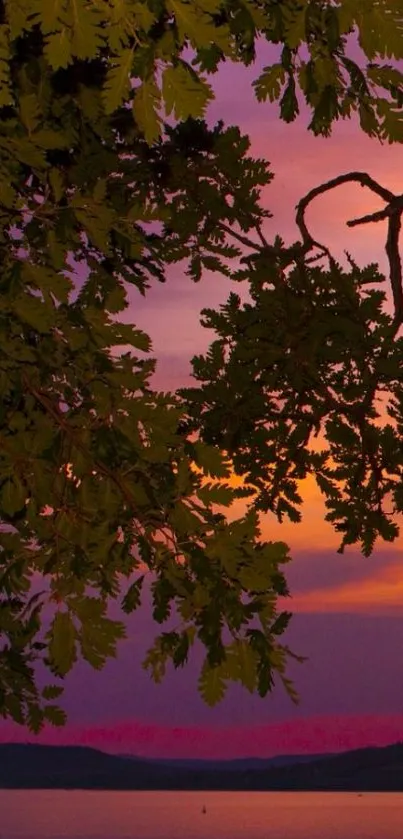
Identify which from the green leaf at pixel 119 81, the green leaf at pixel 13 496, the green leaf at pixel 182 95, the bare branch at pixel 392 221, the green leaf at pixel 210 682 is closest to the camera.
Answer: the green leaf at pixel 182 95

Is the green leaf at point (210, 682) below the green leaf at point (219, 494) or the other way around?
below

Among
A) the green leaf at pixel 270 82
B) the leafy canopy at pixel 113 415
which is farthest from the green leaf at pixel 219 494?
the green leaf at pixel 270 82

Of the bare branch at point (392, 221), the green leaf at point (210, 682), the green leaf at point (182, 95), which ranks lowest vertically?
the green leaf at point (210, 682)

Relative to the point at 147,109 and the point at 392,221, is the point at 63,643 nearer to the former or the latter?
the point at 147,109

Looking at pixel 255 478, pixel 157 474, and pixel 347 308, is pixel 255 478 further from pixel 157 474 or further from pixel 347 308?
pixel 157 474

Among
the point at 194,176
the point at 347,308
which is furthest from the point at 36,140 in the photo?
the point at 347,308

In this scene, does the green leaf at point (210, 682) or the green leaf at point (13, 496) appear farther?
the green leaf at point (13, 496)

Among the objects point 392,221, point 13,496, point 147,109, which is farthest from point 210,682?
point 392,221

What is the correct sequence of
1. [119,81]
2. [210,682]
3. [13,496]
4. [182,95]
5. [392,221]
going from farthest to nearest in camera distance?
[392,221], [13,496], [210,682], [119,81], [182,95]

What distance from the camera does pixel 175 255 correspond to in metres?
10.1

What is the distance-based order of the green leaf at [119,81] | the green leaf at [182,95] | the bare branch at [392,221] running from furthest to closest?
1. the bare branch at [392,221]
2. the green leaf at [119,81]
3. the green leaf at [182,95]

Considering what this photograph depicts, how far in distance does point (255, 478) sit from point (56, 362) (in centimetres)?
456

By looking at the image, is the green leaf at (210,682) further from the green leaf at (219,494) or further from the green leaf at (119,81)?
the green leaf at (119,81)

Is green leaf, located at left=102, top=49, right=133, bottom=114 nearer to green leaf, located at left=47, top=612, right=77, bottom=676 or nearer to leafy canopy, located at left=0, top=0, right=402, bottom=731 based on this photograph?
leafy canopy, located at left=0, top=0, right=402, bottom=731
